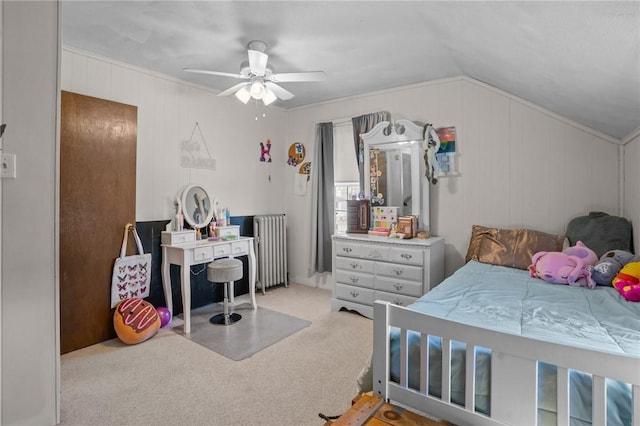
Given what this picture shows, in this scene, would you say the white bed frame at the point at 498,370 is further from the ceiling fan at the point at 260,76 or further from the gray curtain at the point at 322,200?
the gray curtain at the point at 322,200

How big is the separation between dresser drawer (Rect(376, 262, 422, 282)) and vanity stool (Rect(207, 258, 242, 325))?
142cm

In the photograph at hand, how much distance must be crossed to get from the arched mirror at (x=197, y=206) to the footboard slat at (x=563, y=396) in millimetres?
3220

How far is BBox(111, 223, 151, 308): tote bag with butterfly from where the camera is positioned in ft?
9.25

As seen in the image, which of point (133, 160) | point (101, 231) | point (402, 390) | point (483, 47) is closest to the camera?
point (402, 390)

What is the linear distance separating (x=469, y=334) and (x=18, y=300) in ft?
6.85

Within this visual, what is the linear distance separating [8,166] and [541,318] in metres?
2.73

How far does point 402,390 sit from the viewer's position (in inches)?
51.8

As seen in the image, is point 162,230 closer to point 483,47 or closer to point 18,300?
point 18,300

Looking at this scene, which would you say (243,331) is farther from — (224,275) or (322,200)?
(322,200)

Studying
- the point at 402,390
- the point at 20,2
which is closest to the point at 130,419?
the point at 402,390

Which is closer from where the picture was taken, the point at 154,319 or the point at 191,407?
the point at 191,407

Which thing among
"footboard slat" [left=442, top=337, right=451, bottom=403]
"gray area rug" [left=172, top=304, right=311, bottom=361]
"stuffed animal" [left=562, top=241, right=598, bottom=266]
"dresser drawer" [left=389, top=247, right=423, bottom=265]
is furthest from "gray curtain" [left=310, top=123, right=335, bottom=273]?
"footboard slat" [left=442, top=337, right=451, bottom=403]

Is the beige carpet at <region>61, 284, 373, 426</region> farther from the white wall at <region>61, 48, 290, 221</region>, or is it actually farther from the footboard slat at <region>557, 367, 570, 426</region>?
the white wall at <region>61, 48, 290, 221</region>

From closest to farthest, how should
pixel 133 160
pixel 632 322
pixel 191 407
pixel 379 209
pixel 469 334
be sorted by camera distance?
pixel 469 334 → pixel 632 322 → pixel 191 407 → pixel 133 160 → pixel 379 209
